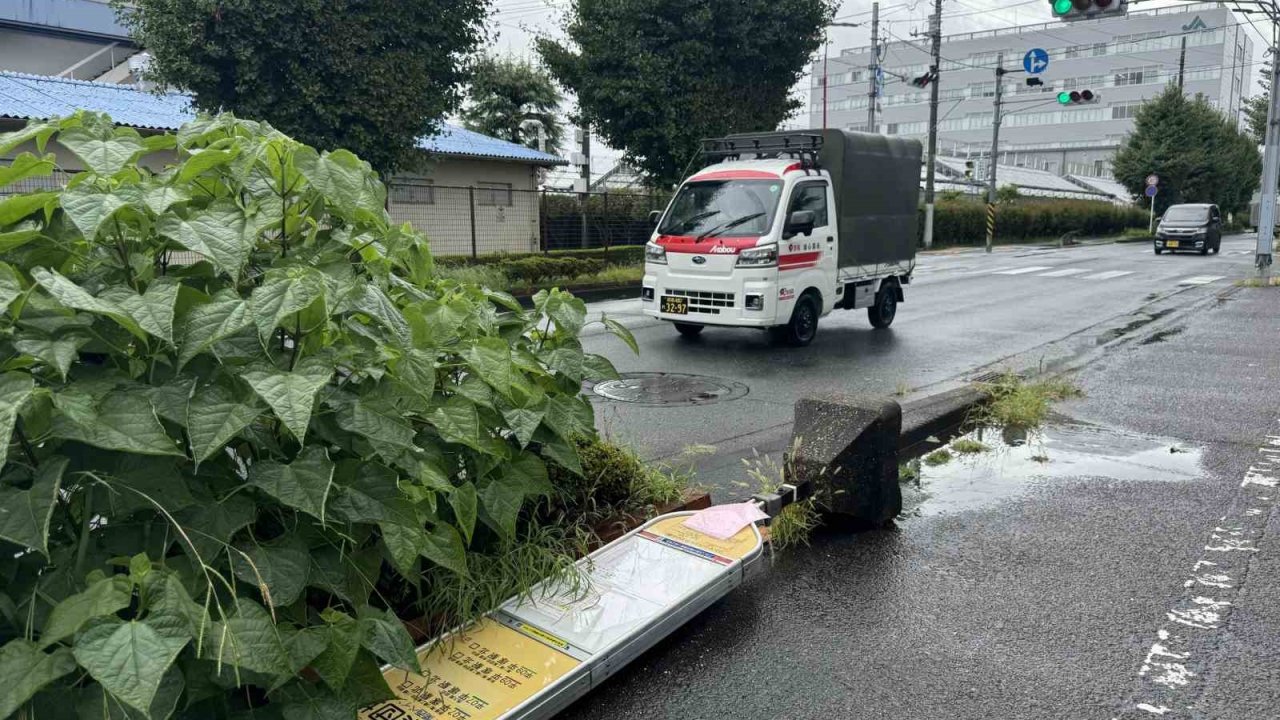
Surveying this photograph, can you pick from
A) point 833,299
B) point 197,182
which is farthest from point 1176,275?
point 197,182

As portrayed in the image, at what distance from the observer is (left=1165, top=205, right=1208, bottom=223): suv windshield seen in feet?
108

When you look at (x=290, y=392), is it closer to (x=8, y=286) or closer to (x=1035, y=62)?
(x=8, y=286)

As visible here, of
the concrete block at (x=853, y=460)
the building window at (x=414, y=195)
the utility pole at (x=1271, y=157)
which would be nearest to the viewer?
the concrete block at (x=853, y=460)

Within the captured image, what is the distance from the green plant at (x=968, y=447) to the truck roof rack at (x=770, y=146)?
18.3 feet

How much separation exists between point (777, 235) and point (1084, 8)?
7.45 m

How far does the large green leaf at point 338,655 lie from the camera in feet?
7.54

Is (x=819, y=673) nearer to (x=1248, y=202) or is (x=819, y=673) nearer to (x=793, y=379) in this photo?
(x=793, y=379)

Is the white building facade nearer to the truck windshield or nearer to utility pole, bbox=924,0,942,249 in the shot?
utility pole, bbox=924,0,942,249

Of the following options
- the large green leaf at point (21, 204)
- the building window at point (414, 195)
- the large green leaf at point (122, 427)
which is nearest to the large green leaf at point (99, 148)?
the large green leaf at point (21, 204)

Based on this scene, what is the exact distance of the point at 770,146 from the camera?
11992 mm

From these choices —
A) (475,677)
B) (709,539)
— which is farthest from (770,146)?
(475,677)

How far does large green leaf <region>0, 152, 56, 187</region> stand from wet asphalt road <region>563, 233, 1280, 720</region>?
88.9 inches

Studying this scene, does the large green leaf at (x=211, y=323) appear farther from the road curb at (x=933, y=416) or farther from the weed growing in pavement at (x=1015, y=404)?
the weed growing in pavement at (x=1015, y=404)

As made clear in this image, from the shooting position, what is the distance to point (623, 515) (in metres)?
4.14
